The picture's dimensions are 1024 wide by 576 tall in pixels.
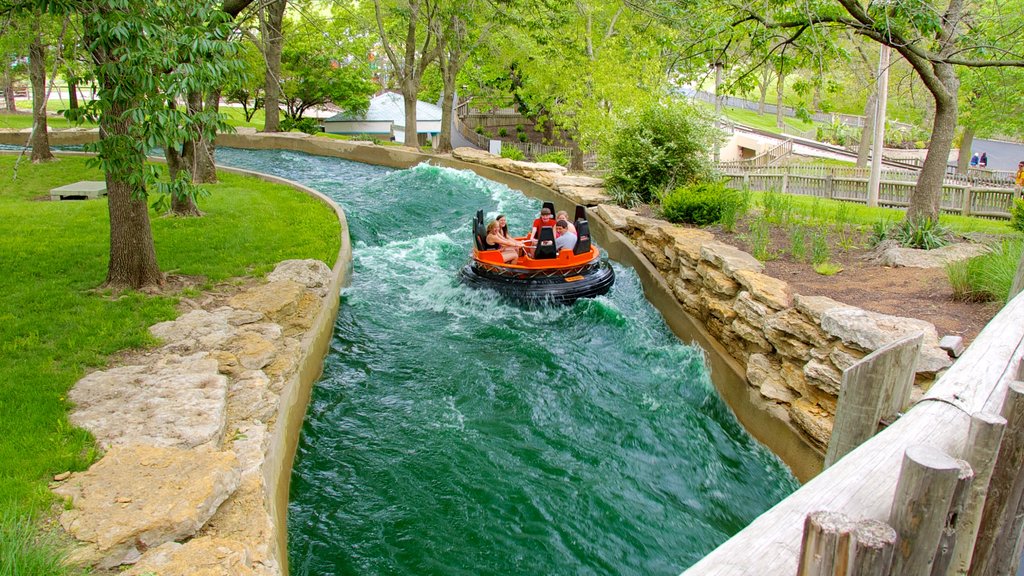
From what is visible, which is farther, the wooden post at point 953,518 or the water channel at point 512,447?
the water channel at point 512,447

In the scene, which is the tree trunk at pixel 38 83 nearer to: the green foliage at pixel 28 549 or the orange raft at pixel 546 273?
the orange raft at pixel 546 273

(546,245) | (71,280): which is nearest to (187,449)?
(71,280)

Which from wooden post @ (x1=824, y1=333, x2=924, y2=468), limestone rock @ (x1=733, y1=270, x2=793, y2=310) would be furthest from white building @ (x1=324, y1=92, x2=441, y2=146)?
wooden post @ (x1=824, y1=333, x2=924, y2=468)

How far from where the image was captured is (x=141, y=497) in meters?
3.95

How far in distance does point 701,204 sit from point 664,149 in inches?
108

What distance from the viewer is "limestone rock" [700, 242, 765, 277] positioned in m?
7.91

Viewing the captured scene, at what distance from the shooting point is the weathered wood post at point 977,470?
A: 1654 mm

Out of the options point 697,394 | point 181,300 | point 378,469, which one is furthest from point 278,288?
point 697,394

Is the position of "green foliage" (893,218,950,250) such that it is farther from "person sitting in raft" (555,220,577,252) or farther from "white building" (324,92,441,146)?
"white building" (324,92,441,146)

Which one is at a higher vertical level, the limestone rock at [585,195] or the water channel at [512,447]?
the limestone rock at [585,195]

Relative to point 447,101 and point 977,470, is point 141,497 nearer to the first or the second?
point 977,470

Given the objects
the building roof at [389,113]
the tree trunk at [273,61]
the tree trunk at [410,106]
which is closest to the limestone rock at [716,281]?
the tree trunk at [410,106]

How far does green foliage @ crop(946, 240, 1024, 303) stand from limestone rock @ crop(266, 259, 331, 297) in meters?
7.00

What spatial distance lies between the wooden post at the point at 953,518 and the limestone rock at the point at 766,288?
17.8ft
